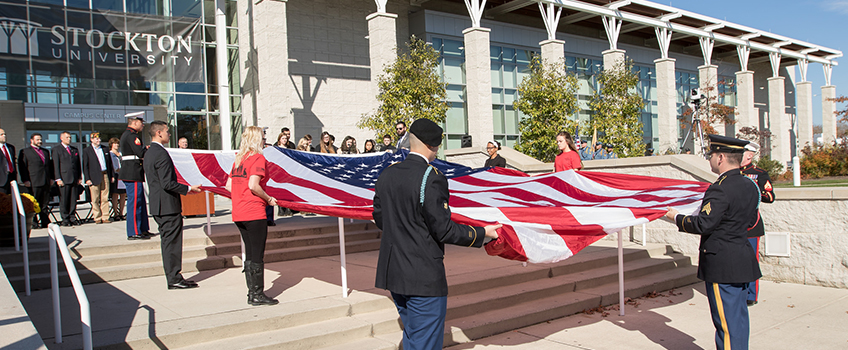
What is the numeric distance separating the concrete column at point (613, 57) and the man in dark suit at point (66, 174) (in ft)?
77.9

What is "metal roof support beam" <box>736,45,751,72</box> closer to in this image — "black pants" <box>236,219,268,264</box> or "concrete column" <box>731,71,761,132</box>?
"concrete column" <box>731,71,761,132</box>

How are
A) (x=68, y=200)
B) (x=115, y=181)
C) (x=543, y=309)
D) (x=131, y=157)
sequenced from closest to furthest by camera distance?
(x=543, y=309), (x=131, y=157), (x=68, y=200), (x=115, y=181)

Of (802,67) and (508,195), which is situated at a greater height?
(802,67)

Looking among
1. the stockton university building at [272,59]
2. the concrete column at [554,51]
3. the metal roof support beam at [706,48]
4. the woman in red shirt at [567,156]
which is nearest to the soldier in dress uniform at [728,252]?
the woman in red shirt at [567,156]

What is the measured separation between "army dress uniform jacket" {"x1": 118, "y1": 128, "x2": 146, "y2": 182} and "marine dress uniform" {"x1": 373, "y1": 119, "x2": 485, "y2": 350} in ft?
23.1

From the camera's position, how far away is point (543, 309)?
22.1 ft

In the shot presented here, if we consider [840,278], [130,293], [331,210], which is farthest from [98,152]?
[840,278]

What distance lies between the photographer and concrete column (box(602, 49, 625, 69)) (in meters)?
27.7

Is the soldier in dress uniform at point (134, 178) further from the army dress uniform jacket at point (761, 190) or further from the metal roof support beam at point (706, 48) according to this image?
the metal roof support beam at point (706, 48)

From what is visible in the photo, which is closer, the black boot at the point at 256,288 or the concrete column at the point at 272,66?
the black boot at the point at 256,288

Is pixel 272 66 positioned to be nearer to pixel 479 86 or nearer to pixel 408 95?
pixel 408 95

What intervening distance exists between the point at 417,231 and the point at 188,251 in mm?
5975

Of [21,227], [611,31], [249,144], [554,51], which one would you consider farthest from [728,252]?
[611,31]

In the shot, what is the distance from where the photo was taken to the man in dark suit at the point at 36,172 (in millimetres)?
10445
